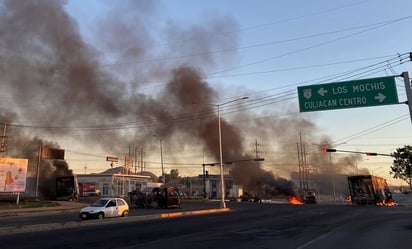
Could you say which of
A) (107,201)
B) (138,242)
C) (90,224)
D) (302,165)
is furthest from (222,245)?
(302,165)

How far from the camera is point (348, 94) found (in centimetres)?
1734

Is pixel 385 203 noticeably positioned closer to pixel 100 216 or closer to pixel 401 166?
pixel 401 166

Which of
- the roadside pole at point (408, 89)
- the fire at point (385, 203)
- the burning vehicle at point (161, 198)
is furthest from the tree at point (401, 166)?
the roadside pole at point (408, 89)

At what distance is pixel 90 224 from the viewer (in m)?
20.1

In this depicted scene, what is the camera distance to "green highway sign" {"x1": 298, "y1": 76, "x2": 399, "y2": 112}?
660 inches

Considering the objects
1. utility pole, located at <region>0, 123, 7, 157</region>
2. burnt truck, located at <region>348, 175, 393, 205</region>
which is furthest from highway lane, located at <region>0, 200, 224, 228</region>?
burnt truck, located at <region>348, 175, 393, 205</region>

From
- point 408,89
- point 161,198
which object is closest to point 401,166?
point 161,198

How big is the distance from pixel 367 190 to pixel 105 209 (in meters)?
29.9

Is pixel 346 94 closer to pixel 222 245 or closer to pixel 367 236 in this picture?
pixel 367 236

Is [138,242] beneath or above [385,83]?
beneath

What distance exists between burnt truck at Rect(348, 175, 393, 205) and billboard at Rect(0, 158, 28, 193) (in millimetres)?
34687

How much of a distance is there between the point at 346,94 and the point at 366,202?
97.7 ft

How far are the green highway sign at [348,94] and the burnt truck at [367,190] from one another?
27.2 meters

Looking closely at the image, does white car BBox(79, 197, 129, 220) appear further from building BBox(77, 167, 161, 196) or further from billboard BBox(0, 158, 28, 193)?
building BBox(77, 167, 161, 196)
